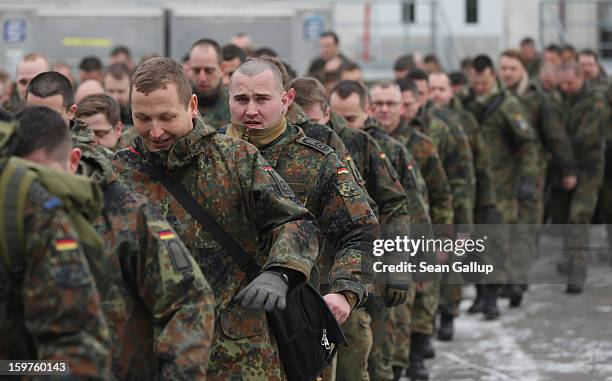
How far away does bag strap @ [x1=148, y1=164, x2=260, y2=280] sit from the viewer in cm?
460

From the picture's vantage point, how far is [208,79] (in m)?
8.95

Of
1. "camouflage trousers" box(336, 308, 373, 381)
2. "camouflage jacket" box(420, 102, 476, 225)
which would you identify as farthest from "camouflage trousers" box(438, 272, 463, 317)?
"camouflage trousers" box(336, 308, 373, 381)

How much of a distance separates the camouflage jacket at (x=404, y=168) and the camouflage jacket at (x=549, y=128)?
513cm

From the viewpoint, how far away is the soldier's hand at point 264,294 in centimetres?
424

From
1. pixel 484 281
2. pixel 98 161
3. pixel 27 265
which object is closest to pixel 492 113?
pixel 484 281

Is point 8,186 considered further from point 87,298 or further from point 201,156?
point 201,156

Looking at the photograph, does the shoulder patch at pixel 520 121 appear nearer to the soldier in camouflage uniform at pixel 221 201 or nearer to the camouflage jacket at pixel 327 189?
the camouflage jacket at pixel 327 189

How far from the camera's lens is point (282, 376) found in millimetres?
4750

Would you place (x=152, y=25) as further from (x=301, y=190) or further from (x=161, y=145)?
(x=161, y=145)

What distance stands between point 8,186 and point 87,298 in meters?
0.34

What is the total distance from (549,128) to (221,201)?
888 cm

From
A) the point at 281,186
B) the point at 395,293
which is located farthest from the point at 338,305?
the point at 395,293

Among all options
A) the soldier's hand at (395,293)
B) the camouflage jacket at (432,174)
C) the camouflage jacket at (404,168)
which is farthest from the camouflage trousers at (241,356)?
the camouflage jacket at (432,174)

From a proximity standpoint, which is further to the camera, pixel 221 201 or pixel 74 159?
pixel 221 201
